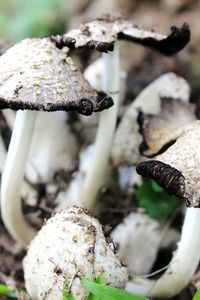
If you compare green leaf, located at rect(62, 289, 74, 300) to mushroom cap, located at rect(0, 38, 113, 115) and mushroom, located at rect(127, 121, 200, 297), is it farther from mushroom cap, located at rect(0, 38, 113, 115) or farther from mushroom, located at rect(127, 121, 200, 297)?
mushroom cap, located at rect(0, 38, 113, 115)

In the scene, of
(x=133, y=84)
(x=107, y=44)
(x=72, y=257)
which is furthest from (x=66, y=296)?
(x=133, y=84)

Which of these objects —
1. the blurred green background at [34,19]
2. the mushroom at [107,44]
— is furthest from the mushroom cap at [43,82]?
the blurred green background at [34,19]

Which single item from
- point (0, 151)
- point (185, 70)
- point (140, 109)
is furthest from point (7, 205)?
point (185, 70)

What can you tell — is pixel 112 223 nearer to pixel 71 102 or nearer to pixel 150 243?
pixel 150 243

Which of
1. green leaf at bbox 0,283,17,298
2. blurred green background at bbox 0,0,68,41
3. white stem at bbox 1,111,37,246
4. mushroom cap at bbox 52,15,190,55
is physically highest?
blurred green background at bbox 0,0,68,41

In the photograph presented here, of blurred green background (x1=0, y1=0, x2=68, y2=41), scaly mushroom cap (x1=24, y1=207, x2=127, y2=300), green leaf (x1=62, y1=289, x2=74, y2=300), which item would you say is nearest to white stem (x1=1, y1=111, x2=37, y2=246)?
scaly mushroom cap (x1=24, y1=207, x2=127, y2=300)

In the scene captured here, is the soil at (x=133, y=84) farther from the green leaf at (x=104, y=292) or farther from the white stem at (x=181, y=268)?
the green leaf at (x=104, y=292)

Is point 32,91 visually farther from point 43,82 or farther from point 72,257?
point 72,257
